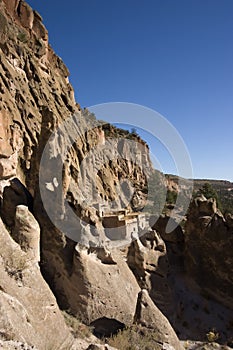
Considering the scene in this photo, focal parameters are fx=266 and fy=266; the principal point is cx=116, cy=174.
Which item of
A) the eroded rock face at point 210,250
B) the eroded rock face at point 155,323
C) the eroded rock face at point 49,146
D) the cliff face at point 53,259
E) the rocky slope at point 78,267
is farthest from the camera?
the eroded rock face at point 210,250

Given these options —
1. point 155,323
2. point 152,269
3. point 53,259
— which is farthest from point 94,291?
point 152,269

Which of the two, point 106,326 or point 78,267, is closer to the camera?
point 106,326

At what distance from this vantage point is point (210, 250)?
12875mm

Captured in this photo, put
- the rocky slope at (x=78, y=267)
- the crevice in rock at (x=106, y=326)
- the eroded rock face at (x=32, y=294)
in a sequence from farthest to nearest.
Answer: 1. the crevice in rock at (x=106, y=326)
2. the rocky slope at (x=78, y=267)
3. the eroded rock face at (x=32, y=294)

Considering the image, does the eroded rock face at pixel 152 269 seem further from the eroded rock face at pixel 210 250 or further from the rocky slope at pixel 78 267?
the eroded rock face at pixel 210 250

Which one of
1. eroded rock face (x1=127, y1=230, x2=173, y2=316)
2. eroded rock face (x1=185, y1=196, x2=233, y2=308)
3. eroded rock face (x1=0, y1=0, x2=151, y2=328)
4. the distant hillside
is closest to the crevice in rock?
eroded rock face (x1=0, y1=0, x2=151, y2=328)

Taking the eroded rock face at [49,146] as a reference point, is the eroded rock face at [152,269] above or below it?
below

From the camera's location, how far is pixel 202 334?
1049cm

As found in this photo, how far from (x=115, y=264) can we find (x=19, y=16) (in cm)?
3753

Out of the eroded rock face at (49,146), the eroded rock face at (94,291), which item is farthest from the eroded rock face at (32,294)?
the eroded rock face at (49,146)

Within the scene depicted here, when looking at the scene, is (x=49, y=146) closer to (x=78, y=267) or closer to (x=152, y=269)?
(x=78, y=267)

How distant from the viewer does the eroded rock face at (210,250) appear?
12109 millimetres

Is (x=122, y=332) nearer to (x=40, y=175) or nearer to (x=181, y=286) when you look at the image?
(x=40, y=175)

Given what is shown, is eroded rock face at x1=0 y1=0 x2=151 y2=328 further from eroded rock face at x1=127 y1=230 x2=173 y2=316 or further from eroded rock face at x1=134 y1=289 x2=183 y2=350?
eroded rock face at x1=127 y1=230 x2=173 y2=316
